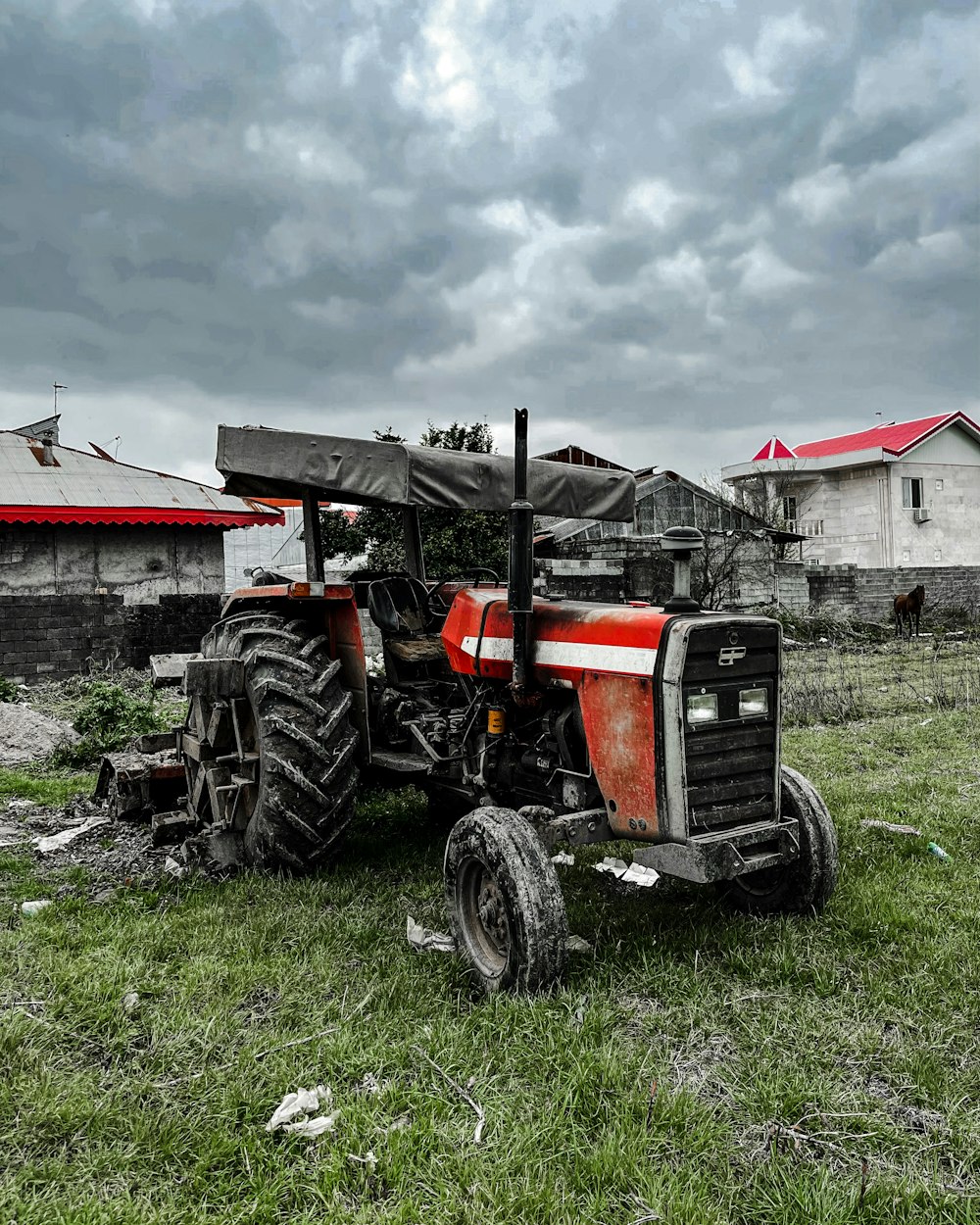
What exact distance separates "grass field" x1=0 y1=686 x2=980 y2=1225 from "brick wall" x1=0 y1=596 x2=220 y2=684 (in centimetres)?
708

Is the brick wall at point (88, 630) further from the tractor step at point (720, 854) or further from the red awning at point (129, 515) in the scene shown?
the tractor step at point (720, 854)

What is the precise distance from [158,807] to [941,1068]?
387 centimetres

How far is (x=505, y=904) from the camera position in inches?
115

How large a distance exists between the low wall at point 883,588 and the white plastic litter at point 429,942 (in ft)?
54.2

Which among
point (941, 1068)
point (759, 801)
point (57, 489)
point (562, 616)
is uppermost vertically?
point (57, 489)

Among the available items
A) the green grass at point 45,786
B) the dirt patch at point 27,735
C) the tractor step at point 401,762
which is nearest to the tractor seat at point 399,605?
the tractor step at point 401,762

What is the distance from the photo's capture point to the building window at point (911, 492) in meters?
27.9

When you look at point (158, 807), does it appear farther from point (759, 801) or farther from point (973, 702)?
A: point (973, 702)

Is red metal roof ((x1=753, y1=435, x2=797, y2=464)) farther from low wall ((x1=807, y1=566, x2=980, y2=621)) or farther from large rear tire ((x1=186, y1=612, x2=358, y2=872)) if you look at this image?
large rear tire ((x1=186, y1=612, x2=358, y2=872))

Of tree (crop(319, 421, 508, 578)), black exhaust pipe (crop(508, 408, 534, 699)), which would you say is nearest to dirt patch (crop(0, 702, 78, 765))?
black exhaust pipe (crop(508, 408, 534, 699))

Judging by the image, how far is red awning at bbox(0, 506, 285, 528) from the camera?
12.5 meters

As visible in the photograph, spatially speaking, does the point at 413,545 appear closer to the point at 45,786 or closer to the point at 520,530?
the point at 520,530

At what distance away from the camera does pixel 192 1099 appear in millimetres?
2395

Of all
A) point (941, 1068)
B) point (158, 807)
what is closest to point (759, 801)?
point (941, 1068)
